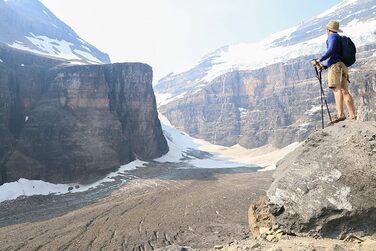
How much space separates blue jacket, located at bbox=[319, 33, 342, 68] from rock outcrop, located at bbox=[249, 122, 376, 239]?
1.42 meters

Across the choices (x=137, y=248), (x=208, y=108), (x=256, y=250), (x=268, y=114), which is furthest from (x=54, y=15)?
(x=256, y=250)

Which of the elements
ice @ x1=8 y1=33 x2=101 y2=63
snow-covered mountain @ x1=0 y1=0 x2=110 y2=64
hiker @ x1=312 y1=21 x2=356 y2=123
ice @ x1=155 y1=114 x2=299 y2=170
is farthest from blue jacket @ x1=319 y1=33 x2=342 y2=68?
ice @ x1=8 y1=33 x2=101 y2=63

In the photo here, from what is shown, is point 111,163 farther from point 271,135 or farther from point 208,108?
point 208,108

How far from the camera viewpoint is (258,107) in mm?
147750

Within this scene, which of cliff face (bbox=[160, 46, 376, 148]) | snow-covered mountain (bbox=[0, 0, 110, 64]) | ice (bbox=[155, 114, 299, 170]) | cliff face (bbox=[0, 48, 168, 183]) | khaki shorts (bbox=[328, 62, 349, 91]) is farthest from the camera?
cliff face (bbox=[160, 46, 376, 148])

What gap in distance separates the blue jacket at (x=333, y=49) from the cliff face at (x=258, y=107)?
333 feet

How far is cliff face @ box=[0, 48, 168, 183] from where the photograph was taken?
164 feet

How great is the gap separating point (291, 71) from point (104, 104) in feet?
337

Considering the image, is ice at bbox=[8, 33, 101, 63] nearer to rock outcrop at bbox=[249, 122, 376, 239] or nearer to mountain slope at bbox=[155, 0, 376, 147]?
mountain slope at bbox=[155, 0, 376, 147]

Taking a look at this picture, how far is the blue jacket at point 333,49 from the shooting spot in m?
7.97

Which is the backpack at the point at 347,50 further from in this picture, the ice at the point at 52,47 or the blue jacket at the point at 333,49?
the ice at the point at 52,47

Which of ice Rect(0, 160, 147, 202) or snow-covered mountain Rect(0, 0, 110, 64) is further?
snow-covered mountain Rect(0, 0, 110, 64)

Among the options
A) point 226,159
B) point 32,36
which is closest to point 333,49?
point 226,159

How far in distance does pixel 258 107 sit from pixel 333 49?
465ft
